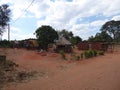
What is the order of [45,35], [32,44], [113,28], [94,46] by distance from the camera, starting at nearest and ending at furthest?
[45,35] → [32,44] → [94,46] → [113,28]

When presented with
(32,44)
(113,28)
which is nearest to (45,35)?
(32,44)

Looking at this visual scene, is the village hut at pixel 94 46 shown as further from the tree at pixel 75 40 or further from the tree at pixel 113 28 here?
the tree at pixel 113 28

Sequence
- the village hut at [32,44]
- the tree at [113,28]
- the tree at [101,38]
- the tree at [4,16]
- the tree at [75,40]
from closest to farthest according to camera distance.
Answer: the tree at [4,16] → the village hut at [32,44] → the tree at [101,38] → the tree at [75,40] → the tree at [113,28]

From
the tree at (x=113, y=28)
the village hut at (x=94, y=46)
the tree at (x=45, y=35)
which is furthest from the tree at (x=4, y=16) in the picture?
the tree at (x=113, y=28)

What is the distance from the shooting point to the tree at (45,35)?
51.0 meters

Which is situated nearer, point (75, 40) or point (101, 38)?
point (75, 40)

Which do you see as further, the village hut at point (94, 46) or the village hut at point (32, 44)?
the village hut at point (32, 44)

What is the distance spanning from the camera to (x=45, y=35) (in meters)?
51.1

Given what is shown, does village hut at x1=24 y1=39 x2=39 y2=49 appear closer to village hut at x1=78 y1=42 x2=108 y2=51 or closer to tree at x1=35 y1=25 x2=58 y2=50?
tree at x1=35 y1=25 x2=58 y2=50

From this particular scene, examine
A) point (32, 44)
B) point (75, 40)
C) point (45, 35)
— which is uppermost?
point (45, 35)

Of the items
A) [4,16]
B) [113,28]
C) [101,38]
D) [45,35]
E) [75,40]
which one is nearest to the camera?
[4,16]

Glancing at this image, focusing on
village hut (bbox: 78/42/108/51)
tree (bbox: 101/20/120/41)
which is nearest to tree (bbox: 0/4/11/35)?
village hut (bbox: 78/42/108/51)

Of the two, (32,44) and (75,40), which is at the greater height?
(75,40)

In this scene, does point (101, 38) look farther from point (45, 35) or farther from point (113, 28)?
point (45, 35)
